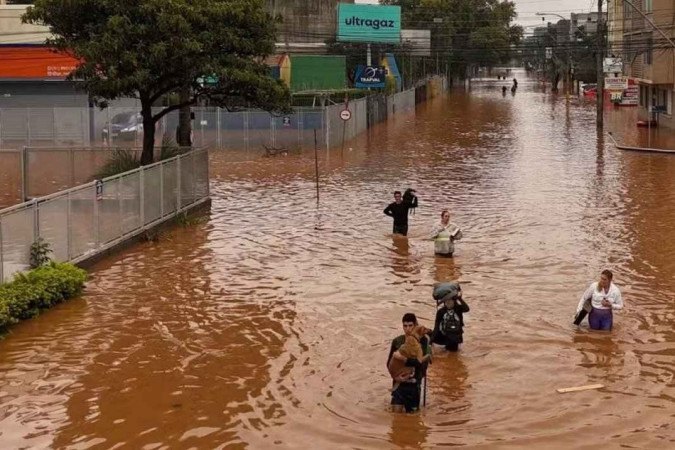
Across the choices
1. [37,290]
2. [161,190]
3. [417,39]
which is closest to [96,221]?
[37,290]

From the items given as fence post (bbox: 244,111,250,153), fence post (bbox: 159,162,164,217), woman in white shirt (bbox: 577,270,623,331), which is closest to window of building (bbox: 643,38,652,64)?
fence post (bbox: 244,111,250,153)

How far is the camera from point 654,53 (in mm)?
52156

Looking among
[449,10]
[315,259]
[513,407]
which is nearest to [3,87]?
[315,259]

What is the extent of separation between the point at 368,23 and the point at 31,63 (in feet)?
109

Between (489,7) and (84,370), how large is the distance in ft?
431

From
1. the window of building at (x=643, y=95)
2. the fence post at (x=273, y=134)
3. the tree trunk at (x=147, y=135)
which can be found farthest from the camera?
the window of building at (x=643, y=95)

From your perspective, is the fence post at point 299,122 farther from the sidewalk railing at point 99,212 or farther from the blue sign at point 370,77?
the sidewalk railing at point 99,212

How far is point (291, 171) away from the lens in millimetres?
35906

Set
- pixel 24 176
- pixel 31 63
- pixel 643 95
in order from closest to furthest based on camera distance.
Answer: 1. pixel 24 176
2. pixel 31 63
3. pixel 643 95

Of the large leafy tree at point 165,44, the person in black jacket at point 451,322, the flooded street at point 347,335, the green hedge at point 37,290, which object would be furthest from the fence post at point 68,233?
the person in black jacket at point 451,322

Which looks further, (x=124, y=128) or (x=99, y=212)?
(x=124, y=128)

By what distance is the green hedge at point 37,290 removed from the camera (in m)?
14.3

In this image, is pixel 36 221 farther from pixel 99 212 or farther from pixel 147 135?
pixel 147 135

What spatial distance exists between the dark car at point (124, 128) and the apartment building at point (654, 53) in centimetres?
2441
